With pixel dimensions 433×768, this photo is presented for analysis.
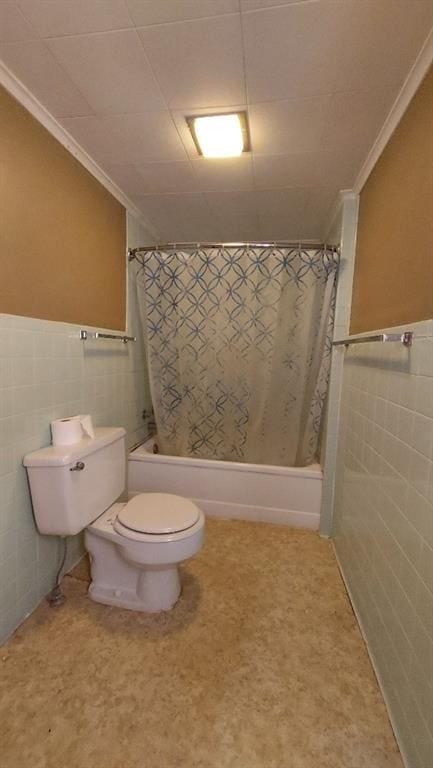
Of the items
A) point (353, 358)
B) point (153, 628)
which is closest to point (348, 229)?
point (353, 358)

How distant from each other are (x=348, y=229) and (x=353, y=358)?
29.1 inches

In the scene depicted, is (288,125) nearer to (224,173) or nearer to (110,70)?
(224,173)

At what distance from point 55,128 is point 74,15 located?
21.0 inches

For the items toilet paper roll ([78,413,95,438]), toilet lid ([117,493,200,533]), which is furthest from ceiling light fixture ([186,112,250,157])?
toilet lid ([117,493,200,533])

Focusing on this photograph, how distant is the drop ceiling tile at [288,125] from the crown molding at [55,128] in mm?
797

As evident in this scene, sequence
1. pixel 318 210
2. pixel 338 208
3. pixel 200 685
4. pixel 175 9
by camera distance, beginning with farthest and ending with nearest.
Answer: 1. pixel 318 210
2. pixel 338 208
3. pixel 200 685
4. pixel 175 9

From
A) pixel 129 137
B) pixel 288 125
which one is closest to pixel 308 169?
pixel 288 125

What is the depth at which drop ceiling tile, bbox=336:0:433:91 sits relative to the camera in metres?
0.89

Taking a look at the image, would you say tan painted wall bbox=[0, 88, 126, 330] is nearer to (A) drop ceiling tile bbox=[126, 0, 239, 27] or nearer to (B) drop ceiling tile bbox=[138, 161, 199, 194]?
(B) drop ceiling tile bbox=[138, 161, 199, 194]

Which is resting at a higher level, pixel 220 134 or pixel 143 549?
pixel 220 134

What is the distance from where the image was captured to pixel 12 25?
971 millimetres

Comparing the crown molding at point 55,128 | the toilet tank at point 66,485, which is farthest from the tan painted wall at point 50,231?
the toilet tank at point 66,485

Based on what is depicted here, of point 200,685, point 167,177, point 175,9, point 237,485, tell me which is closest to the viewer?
point 175,9

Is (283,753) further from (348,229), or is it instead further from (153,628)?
(348,229)
